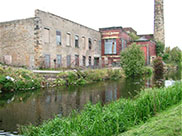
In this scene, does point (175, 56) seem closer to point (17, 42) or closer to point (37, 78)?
point (17, 42)

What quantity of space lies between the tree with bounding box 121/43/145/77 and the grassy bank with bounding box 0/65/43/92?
32.1ft

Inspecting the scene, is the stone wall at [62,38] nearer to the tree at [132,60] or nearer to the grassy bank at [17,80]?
the grassy bank at [17,80]

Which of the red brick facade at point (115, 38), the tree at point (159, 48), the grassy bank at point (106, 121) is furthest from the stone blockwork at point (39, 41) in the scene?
the tree at point (159, 48)

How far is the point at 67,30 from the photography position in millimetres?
21156

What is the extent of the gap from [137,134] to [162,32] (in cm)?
3845

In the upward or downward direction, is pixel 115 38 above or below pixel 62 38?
above

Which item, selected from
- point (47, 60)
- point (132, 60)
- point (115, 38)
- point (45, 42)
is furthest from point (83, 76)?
point (115, 38)

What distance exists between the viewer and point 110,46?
2805cm

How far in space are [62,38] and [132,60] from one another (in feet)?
25.6

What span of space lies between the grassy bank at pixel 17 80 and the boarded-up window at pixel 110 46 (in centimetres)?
1702

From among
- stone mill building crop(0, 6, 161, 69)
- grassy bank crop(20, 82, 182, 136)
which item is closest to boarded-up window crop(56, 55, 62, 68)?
stone mill building crop(0, 6, 161, 69)

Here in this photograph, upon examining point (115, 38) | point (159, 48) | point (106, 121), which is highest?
point (115, 38)

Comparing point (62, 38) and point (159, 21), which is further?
point (159, 21)

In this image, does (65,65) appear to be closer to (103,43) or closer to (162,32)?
(103,43)
